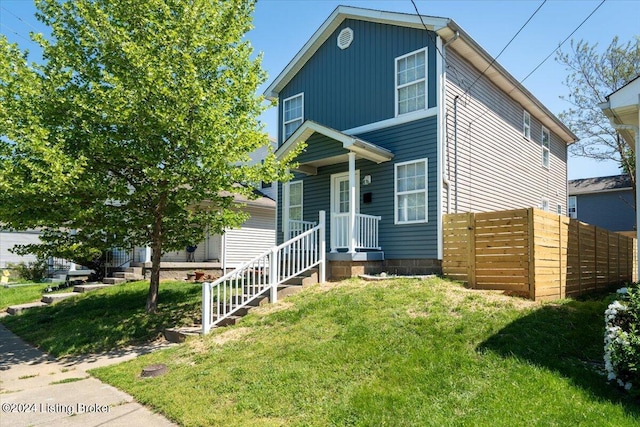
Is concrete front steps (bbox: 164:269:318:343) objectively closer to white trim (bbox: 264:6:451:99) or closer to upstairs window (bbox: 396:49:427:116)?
upstairs window (bbox: 396:49:427:116)

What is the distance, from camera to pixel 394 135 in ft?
37.4

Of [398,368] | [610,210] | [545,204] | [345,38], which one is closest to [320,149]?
[345,38]

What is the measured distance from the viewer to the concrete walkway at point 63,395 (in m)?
4.89

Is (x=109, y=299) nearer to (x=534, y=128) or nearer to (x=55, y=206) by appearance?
(x=55, y=206)

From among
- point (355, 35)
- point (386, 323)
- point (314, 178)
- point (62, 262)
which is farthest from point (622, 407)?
point (62, 262)

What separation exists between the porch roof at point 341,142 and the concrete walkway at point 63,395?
5.78m

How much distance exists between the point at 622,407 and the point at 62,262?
67.3 ft

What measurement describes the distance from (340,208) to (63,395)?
26.7 feet

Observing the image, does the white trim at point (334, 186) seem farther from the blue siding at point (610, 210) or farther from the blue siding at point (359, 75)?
the blue siding at point (610, 210)

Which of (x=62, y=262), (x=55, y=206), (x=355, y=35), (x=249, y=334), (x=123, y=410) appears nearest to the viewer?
(x=123, y=410)

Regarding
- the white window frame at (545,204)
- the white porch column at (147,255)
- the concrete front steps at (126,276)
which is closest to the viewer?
the concrete front steps at (126,276)

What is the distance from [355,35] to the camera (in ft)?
41.2

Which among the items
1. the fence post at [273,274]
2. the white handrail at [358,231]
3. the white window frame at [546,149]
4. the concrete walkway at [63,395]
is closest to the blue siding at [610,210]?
the white window frame at [546,149]

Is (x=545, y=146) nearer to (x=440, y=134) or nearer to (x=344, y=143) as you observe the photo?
(x=440, y=134)
